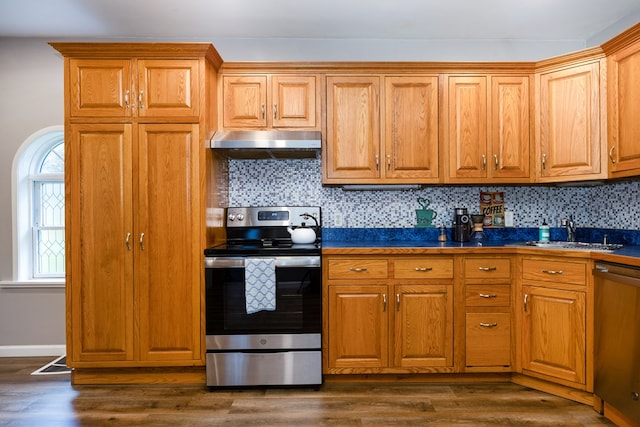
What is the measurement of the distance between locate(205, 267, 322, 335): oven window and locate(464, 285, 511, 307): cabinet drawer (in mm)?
988

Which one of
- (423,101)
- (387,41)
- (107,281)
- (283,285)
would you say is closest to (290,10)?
(387,41)

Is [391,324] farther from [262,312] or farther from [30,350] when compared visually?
[30,350]

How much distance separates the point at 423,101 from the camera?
3145mm

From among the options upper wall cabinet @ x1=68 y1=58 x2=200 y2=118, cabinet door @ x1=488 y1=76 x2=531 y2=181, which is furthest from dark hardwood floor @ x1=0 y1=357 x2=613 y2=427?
upper wall cabinet @ x1=68 y1=58 x2=200 y2=118

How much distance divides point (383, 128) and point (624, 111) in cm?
148

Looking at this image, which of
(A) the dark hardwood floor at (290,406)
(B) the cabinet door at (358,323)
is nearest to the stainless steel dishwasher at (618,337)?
(A) the dark hardwood floor at (290,406)

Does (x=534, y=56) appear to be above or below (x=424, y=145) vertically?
above

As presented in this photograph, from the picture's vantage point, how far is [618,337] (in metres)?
2.26

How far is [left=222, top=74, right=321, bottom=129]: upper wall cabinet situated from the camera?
316cm

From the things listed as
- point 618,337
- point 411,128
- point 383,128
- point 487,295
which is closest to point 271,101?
point 383,128

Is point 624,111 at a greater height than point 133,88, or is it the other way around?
point 133,88

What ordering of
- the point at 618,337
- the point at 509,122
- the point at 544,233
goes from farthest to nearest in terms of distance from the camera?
1. the point at 544,233
2. the point at 509,122
3. the point at 618,337

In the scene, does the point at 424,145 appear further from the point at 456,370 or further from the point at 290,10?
the point at 456,370

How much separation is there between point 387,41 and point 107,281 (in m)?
2.74
